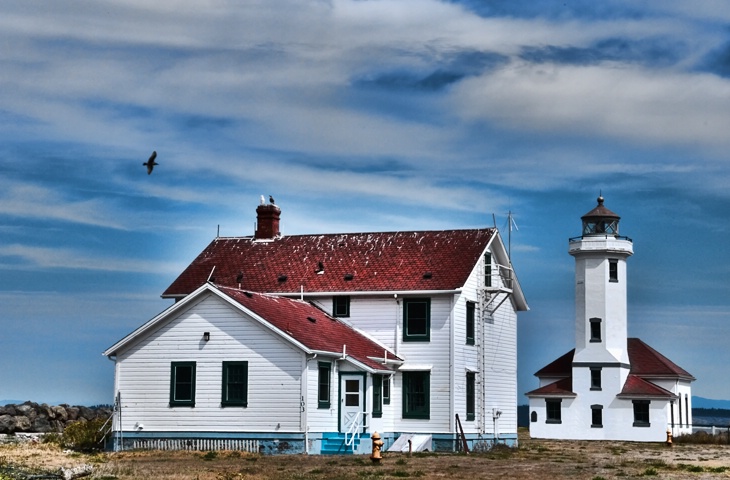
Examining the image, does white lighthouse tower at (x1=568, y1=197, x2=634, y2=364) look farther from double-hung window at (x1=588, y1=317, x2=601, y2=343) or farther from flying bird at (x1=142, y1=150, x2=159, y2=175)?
flying bird at (x1=142, y1=150, x2=159, y2=175)

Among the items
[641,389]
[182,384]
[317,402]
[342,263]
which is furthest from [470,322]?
[641,389]

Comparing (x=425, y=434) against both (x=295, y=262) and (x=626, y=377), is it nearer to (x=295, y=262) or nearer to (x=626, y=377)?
(x=295, y=262)

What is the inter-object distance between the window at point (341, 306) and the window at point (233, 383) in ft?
21.0

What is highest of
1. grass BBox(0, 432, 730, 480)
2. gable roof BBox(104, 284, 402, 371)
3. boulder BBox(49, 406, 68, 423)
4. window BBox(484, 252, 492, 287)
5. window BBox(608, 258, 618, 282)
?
window BBox(608, 258, 618, 282)

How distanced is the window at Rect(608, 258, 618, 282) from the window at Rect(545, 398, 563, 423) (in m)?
6.92

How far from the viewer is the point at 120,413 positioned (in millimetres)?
35062

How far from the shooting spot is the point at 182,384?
34.6m

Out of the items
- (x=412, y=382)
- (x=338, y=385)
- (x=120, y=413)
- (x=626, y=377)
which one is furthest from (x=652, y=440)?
(x=120, y=413)

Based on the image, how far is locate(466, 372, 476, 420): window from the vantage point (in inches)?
1558

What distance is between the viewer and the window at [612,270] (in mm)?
58094

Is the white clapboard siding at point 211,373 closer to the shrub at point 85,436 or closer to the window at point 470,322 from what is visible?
the shrub at point 85,436

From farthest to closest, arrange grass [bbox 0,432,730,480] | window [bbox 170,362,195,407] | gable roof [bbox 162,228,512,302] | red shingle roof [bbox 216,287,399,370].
A: gable roof [bbox 162,228,512,302] < window [bbox 170,362,195,407] < red shingle roof [bbox 216,287,399,370] < grass [bbox 0,432,730,480]

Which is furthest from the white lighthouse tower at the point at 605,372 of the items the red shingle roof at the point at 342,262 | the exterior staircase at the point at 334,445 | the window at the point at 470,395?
the exterior staircase at the point at 334,445

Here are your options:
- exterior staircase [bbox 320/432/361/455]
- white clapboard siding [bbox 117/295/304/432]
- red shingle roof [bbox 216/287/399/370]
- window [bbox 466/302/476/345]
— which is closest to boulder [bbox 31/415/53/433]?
white clapboard siding [bbox 117/295/304/432]
